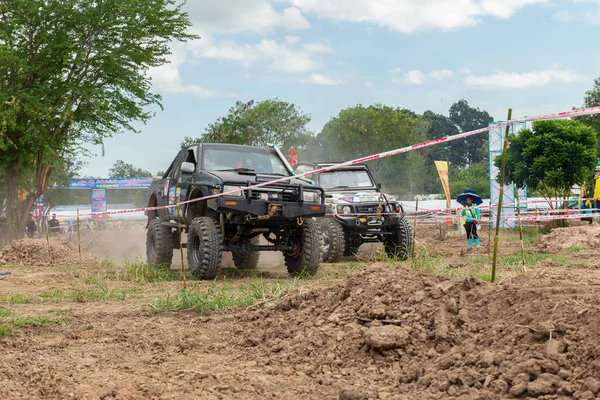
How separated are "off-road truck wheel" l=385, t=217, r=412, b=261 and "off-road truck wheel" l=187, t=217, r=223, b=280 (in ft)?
12.6

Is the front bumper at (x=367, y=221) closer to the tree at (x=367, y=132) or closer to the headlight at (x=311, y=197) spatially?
the headlight at (x=311, y=197)

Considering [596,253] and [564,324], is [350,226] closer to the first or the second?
[596,253]

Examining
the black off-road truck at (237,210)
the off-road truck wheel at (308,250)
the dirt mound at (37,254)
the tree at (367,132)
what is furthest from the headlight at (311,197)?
the tree at (367,132)

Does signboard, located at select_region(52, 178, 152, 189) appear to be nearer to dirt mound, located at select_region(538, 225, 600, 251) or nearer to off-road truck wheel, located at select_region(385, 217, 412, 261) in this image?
dirt mound, located at select_region(538, 225, 600, 251)

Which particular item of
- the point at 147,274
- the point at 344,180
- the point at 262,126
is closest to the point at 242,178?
the point at 147,274

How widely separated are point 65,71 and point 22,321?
54.5 ft

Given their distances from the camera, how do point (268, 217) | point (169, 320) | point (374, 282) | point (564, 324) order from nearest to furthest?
point (564, 324) → point (374, 282) → point (169, 320) → point (268, 217)

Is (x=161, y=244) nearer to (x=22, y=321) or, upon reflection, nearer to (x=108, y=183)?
(x=22, y=321)

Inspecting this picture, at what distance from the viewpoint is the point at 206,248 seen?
968cm

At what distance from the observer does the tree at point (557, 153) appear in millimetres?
22812

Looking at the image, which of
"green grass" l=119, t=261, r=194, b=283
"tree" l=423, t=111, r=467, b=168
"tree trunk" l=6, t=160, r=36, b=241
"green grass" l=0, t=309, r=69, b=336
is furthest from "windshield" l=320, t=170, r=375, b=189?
"tree" l=423, t=111, r=467, b=168

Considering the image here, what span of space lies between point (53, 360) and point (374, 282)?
8.69 ft

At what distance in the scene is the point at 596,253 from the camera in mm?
13211

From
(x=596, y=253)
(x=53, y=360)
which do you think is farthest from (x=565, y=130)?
(x=53, y=360)
